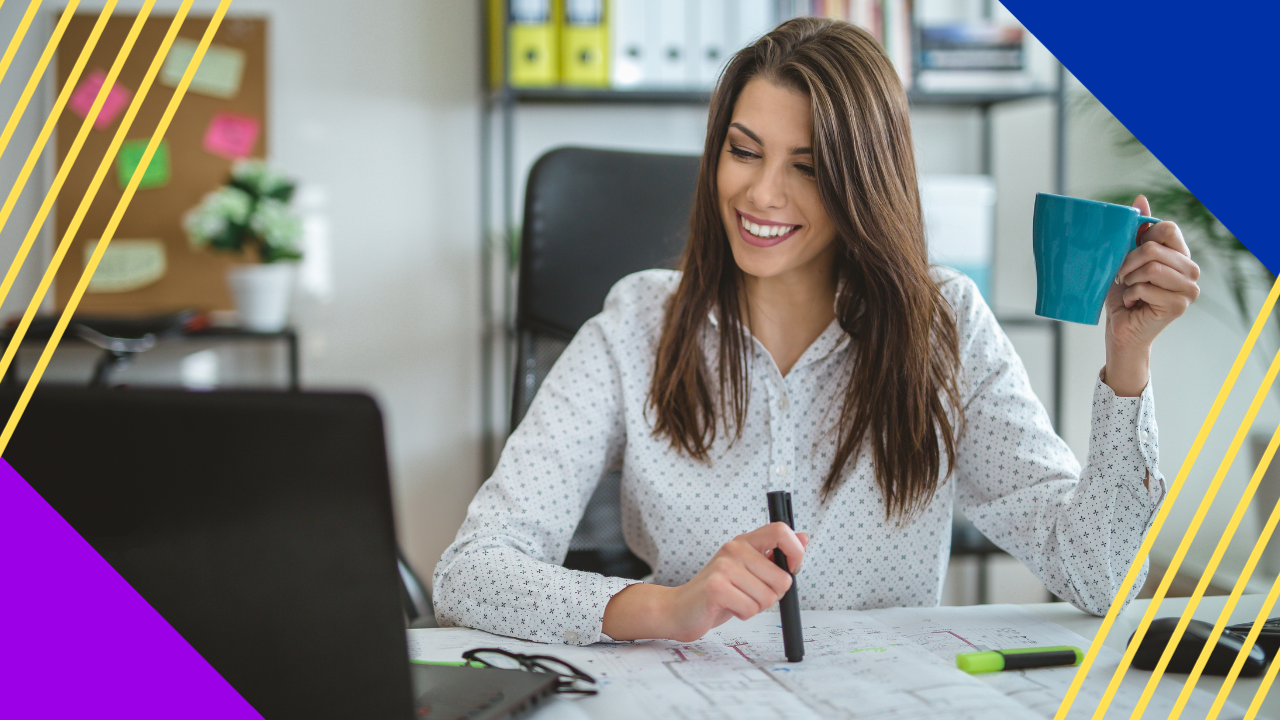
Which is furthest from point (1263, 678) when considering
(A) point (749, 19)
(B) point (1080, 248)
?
(A) point (749, 19)

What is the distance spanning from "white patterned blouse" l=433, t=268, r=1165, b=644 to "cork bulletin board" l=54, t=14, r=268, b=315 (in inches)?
63.0

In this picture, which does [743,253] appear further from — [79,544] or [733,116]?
[79,544]

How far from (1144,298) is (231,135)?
217 cm

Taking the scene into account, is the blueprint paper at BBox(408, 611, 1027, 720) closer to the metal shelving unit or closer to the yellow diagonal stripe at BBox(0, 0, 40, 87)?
the metal shelving unit

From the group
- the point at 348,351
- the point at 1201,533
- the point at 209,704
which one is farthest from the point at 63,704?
the point at 1201,533

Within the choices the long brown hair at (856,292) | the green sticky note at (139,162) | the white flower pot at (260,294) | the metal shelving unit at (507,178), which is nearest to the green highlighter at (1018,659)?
the long brown hair at (856,292)

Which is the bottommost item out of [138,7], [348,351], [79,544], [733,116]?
[348,351]

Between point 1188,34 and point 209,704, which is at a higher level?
point 1188,34

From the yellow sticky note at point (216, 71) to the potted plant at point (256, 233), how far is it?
0.25m

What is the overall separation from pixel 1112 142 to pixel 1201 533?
933 millimetres

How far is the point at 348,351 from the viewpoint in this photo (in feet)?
8.28

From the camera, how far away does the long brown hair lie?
1.09m

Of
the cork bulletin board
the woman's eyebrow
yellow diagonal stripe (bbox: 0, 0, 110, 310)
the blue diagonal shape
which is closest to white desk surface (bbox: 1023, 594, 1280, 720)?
the blue diagonal shape

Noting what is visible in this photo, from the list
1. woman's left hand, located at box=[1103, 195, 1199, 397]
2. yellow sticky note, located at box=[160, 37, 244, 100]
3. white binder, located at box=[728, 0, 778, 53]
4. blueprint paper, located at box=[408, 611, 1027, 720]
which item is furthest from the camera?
yellow sticky note, located at box=[160, 37, 244, 100]
